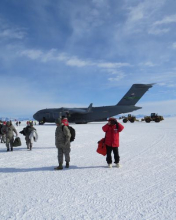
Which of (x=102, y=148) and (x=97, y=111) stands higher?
(x=97, y=111)

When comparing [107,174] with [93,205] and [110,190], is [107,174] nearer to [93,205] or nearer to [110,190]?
[110,190]

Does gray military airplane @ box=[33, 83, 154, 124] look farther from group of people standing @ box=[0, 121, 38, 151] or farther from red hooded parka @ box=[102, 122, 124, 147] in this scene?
red hooded parka @ box=[102, 122, 124, 147]

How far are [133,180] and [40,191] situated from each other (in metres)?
2.45

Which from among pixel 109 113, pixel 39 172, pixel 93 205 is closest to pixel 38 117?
pixel 109 113

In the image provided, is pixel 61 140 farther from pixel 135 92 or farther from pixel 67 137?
pixel 135 92

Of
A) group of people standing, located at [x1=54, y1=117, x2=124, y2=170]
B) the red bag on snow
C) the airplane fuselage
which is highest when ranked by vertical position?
the airplane fuselage

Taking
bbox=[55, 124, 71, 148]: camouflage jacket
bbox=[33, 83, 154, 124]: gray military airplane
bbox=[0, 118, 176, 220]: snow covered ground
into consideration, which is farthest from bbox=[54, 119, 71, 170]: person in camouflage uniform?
bbox=[33, 83, 154, 124]: gray military airplane

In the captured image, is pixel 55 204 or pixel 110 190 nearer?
pixel 55 204

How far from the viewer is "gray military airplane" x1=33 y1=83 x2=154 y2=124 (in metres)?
37.1

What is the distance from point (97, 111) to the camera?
37.7m

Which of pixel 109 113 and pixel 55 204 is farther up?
pixel 109 113

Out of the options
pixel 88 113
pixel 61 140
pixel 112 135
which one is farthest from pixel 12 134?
pixel 88 113

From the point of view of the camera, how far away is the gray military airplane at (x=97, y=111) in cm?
3706

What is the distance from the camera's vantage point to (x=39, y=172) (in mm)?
5738
